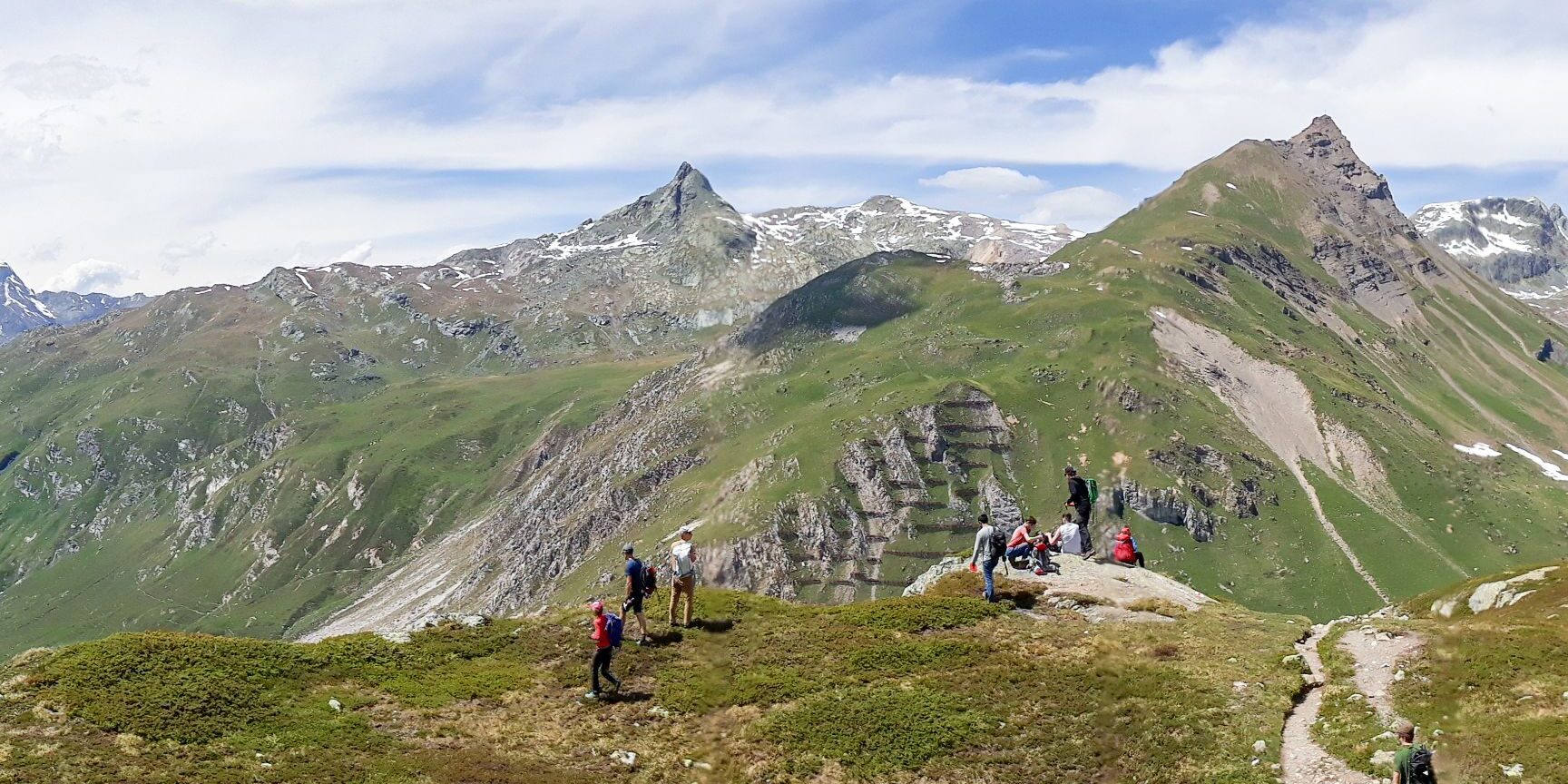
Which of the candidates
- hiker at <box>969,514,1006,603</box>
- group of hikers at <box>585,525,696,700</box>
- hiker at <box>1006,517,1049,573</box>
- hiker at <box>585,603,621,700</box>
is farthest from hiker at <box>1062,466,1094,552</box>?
hiker at <box>585,603,621,700</box>

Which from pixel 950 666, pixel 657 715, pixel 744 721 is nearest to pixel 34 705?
pixel 657 715

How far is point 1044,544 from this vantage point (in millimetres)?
56844

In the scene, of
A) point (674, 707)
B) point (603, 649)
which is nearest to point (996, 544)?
point (674, 707)

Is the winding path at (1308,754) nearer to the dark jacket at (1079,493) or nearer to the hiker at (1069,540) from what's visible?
the dark jacket at (1079,493)

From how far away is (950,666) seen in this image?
42.0 meters

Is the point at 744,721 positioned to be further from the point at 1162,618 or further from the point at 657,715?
the point at 1162,618

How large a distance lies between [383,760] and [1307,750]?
34190 mm

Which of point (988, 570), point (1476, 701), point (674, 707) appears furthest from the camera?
point (988, 570)

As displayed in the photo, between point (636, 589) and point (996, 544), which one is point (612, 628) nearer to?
point (636, 589)

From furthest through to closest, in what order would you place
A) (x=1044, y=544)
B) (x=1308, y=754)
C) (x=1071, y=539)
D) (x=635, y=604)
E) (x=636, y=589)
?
1. (x=1071, y=539)
2. (x=1044, y=544)
3. (x=635, y=604)
4. (x=636, y=589)
5. (x=1308, y=754)

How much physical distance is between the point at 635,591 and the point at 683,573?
2.81 metres

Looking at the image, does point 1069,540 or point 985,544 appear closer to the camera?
point 985,544

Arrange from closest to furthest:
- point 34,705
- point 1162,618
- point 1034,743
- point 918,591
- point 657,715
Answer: point 34,705 < point 1034,743 < point 657,715 < point 1162,618 < point 918,591

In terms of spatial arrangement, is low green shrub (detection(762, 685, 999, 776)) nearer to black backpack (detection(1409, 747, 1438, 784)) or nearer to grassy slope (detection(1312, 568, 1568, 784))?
grassy slope (detection(1312, 568, 1568, 784))
